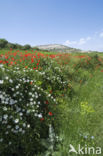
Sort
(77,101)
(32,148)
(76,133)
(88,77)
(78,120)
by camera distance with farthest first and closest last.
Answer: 1. (88,77)
2. (77,101)
3. (78,120)
4. (76,133)
5. (32,148)

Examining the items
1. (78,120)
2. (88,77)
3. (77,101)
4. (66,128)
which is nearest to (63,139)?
(66,128)

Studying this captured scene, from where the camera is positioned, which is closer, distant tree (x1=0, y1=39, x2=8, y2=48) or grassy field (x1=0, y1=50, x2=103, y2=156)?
grassy field (x1=0, y1=50, x2=103, y2=156)

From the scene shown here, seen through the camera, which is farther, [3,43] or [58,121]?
[3,43]

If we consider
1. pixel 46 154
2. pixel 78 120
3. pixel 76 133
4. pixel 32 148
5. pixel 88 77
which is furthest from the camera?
pixel 88 77

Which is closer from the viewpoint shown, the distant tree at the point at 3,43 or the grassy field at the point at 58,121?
the grassy field at the point at 58,121

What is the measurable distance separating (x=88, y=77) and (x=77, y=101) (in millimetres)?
3189

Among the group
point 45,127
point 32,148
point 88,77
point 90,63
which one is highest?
point 90,63

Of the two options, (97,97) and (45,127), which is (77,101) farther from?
(45,127)

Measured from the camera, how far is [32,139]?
101 inches

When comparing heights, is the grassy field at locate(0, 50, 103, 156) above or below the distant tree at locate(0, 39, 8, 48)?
below

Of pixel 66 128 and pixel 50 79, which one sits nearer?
pixel 66 128

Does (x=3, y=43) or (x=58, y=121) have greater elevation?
Result: (x=3, y=43)

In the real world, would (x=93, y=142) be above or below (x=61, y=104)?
below

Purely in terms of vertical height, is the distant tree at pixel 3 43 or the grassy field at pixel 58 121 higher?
the distant tree at pixel 3 43
